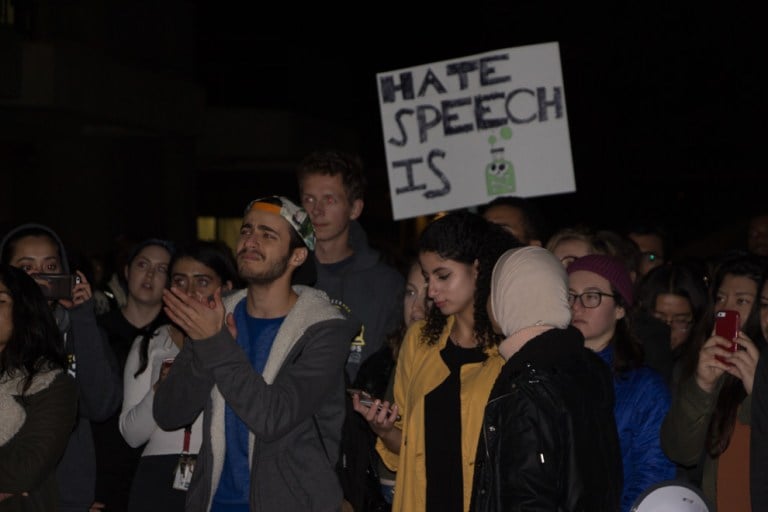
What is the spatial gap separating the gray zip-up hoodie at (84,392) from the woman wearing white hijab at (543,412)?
2329 millimetres

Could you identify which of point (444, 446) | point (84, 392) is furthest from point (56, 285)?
point (444, 446)

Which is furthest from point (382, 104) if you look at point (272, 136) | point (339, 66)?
point (339, 66)

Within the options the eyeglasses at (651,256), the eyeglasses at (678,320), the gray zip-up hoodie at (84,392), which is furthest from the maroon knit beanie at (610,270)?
the eyeglasses at (651,256)

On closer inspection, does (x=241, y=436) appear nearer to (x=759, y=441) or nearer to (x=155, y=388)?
(x=155, y=388)

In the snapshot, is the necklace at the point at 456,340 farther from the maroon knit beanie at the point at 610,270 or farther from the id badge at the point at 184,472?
the id badge at the point at 184,472

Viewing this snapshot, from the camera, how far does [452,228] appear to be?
186 inches

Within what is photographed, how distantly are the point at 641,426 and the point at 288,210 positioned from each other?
167 cm

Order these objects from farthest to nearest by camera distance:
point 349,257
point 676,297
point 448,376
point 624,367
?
1. point 676,297
2. point 349,257
3. point 624,367
4. point 448,376

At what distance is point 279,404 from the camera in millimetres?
4605

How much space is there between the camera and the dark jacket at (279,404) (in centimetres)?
455

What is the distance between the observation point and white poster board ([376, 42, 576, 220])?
26.0 feet

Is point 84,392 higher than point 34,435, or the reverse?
point 84,392

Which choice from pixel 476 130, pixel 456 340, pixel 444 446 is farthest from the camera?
pixel 476 130

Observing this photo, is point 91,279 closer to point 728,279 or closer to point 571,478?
point 728,279
